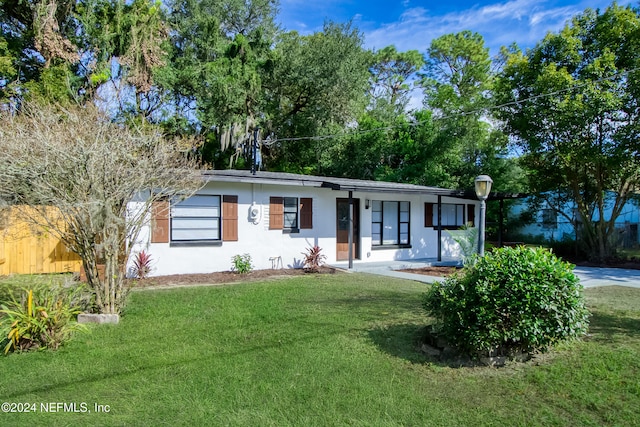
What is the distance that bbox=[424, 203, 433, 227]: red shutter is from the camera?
14362 millimetres

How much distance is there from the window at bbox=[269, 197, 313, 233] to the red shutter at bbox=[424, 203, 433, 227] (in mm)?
4567

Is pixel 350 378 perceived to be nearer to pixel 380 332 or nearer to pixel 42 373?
pixel 380 332

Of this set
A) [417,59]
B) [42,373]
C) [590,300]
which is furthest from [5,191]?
[417,59]

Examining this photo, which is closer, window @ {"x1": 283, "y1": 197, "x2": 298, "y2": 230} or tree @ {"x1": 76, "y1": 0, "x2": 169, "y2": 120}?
window @ {"x1": 283, "y1": 197, "x2": 298, "y2": 230}

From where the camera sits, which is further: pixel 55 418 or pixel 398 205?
pixel 398 205

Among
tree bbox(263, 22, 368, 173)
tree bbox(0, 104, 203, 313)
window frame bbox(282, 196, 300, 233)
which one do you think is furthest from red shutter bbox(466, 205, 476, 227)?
tree bbox(0, 104, 203, 313)

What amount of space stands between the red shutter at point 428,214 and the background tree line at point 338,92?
3629 millimetres

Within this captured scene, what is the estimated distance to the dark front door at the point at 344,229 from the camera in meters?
12.6

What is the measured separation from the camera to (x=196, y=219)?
10281mm

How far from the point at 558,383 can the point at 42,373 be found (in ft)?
15.5

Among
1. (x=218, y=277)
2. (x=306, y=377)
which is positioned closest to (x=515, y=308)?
(x=306, y=377)

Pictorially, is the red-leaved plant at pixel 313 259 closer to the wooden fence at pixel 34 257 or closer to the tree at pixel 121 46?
the wooden fence at pixel 34 257

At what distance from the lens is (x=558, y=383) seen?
3.64 metres

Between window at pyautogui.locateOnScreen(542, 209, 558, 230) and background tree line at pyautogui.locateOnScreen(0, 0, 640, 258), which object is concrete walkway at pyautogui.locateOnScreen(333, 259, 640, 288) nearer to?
background tree line at pyautogui.locateOnScreen(0, 0, 640, 258)
